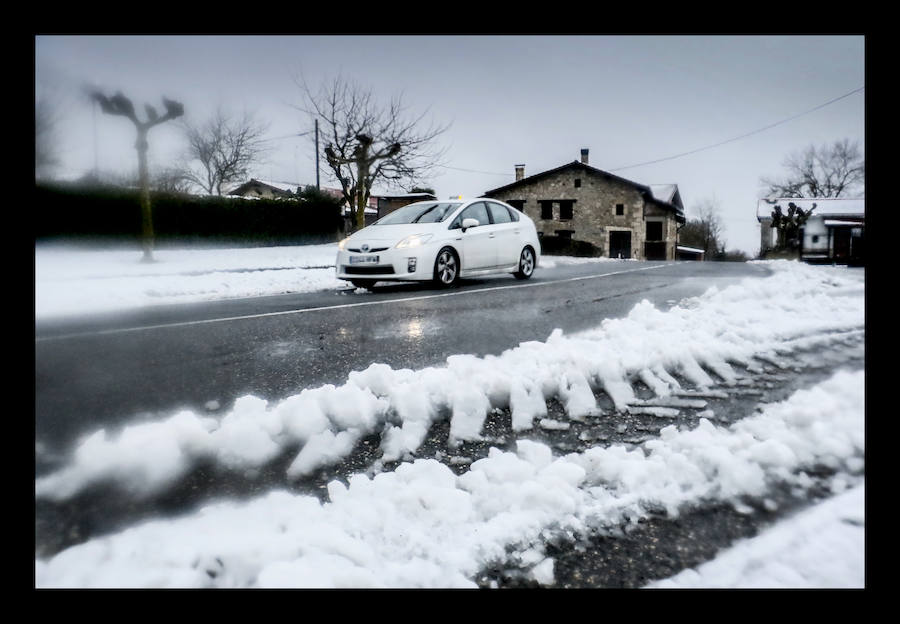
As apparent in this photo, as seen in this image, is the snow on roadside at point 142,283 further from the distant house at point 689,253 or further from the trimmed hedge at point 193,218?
the distant house at point 689,253

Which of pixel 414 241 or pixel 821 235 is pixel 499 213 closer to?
pixel 414 241

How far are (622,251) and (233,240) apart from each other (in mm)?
28018

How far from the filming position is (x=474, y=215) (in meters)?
9.88

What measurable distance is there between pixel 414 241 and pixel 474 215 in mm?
1563

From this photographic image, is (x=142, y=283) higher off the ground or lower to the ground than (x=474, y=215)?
lower

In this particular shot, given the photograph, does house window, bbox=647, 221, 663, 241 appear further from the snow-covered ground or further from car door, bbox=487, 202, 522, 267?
the snow-covered ground

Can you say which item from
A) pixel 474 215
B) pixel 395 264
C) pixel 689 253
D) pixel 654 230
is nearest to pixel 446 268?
pixel 395 264

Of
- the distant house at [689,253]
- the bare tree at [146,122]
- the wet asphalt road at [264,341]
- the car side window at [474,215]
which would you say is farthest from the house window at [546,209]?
the wet asphalt road at [264,341]

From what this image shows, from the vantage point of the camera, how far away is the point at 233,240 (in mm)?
24609

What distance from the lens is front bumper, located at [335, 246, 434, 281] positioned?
28.5 ft

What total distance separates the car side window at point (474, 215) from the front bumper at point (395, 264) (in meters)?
0.91

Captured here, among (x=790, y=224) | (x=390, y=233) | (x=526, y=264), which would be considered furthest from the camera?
(x=790, y=224)

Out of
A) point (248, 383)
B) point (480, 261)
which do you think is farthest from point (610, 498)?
point (480, 261)

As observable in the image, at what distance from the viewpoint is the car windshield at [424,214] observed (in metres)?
9.53
